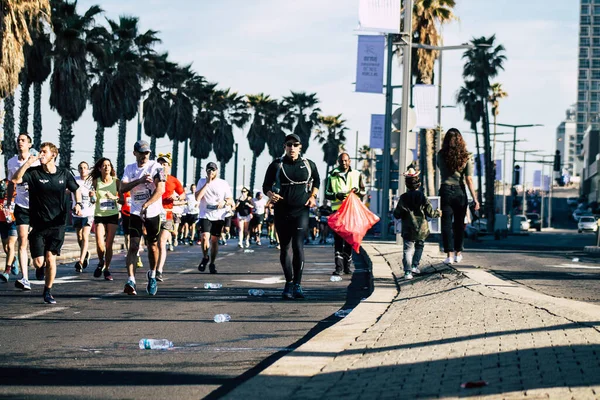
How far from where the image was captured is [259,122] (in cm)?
9462

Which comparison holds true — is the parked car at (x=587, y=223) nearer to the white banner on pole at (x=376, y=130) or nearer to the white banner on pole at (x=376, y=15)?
the white banner on pole at (x=376, y=130)

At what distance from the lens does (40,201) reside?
1232cm

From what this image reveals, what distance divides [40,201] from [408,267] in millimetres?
5026

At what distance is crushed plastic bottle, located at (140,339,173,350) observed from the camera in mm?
8195

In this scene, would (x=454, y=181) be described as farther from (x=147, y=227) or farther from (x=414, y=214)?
(x=147, y=227)

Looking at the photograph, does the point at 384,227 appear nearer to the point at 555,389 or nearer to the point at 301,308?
the point at 301,308

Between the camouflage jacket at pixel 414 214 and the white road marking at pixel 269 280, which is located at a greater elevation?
the camouflage jacket at pixel 414 214

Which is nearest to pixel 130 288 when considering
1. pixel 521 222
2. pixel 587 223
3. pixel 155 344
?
pixel 155 344

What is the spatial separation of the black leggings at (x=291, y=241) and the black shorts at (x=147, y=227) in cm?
151

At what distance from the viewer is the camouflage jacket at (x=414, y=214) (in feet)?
47.9

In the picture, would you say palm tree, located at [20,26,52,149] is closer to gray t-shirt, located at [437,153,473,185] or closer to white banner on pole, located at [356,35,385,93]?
white banner on pole, located at [356,35,385,93]

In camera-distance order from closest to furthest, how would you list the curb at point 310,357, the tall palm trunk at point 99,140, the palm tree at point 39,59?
the curb at point 310,357 < the palm tree at point 39,59 < the tall palm trunk at point 99,140

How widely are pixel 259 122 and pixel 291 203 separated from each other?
82.2m

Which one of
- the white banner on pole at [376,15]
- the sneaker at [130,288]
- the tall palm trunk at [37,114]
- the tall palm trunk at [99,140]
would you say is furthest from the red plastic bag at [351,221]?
the tall palm trunk at [99,140]
